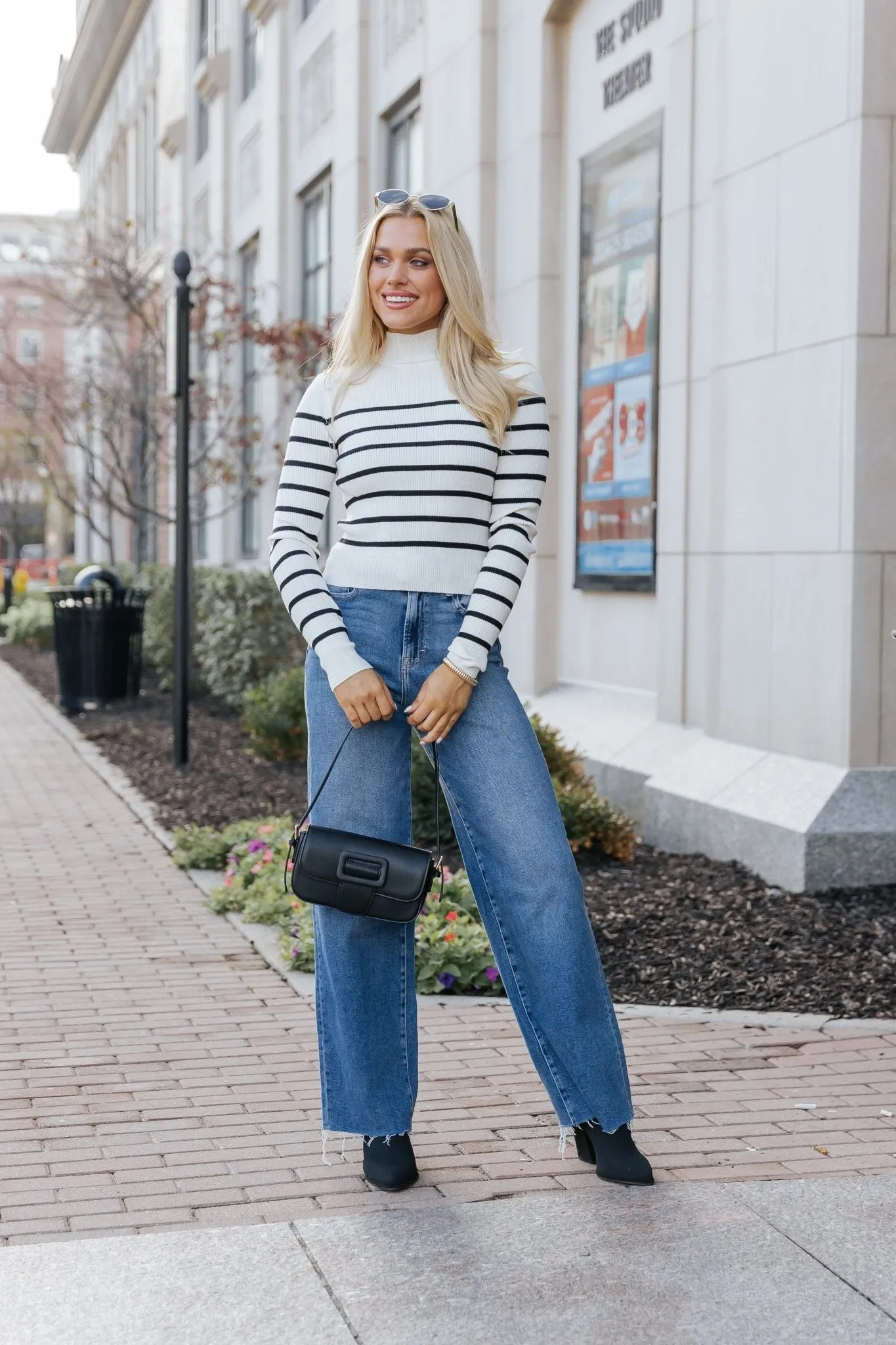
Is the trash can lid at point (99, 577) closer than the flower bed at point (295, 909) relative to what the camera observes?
No

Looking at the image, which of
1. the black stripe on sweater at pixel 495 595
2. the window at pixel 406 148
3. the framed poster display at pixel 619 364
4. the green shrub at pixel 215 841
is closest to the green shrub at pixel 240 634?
the window at pixel 406 148

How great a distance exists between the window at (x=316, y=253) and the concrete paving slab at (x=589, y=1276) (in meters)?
13.8

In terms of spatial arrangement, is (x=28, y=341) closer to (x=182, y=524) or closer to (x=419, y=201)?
(x=182, y=524)

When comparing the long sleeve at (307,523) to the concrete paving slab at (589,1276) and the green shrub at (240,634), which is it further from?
the green shrub at (240,634)

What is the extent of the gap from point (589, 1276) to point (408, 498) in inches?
62.0

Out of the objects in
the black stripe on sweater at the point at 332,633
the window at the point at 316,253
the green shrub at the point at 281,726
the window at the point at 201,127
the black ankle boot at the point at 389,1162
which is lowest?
the black ankle boot at the point at 389,1162

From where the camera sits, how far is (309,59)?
17.0 metres

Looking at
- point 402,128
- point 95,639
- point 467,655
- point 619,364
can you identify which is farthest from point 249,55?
point 467,655

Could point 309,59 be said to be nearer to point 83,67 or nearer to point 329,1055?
point 329,1055

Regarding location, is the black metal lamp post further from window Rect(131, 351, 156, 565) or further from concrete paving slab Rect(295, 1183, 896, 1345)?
window Rect(131, 351, 156, 565)

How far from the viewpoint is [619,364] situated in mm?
9422

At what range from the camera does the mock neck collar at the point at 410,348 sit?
3.67 m

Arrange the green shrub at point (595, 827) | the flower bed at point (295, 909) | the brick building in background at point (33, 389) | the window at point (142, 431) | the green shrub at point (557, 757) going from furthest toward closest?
the brick building in background at point (33, 389)
the window at point (142, 431)
the green shrub at point (557, 757)
the green shrub at point (595, 827)
the flower bed at point (295, 909)


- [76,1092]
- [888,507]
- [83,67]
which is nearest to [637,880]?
[888,507]
